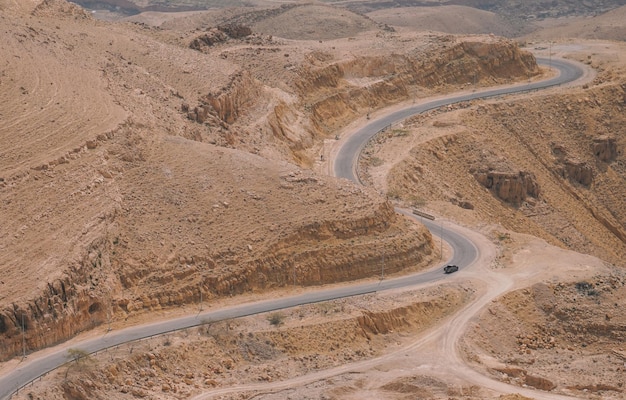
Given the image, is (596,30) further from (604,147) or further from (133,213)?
(133,213)

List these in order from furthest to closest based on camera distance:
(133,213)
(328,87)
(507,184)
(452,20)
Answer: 1. (452,20)
2. (328,87)
3. (507,184)
4. (133,213)

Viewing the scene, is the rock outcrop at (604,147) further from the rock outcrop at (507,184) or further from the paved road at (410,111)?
the rock outcrop at (507,184)

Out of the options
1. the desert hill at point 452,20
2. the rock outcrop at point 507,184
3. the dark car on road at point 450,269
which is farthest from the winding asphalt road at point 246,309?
the desert hill at point 452,20

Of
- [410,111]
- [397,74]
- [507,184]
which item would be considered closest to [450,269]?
[507,184]

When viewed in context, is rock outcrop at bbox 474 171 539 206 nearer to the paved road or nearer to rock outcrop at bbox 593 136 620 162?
the paved road

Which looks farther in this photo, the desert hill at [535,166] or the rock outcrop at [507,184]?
the rock outcrop at [507,184]

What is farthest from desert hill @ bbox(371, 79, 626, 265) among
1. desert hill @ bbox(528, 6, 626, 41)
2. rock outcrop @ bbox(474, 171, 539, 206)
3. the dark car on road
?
desert hill @ bbox(528, 6, 626, 41)
